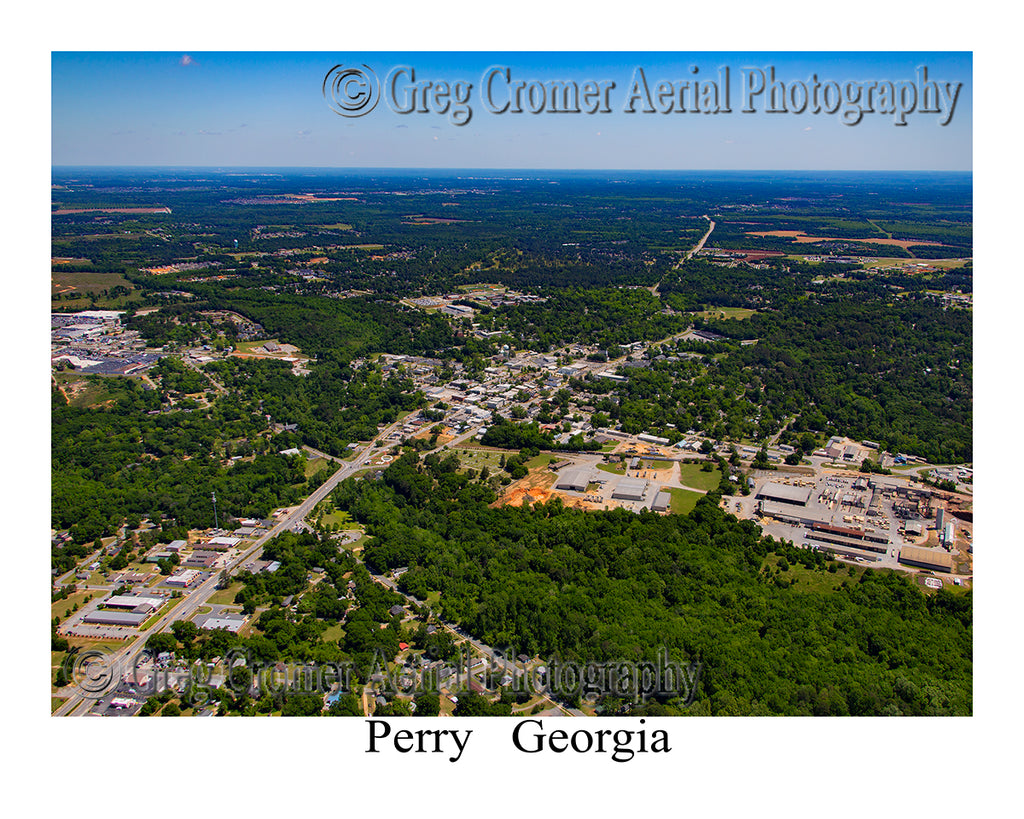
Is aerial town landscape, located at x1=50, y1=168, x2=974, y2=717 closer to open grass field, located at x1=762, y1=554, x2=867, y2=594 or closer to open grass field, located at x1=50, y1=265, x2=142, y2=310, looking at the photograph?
open grass field, located at x1=762, y1=554, x2=867, y2=594

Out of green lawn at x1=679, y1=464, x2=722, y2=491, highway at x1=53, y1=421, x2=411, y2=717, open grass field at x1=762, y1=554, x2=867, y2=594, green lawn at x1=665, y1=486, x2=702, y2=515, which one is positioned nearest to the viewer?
highway at x1=53, y1=421, x2=411, y2=717

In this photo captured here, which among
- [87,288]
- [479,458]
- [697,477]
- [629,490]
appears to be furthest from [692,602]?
[87,288]

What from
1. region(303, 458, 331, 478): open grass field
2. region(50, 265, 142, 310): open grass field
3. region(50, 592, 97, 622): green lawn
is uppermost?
region(50, 265, 142, 310): open grass field

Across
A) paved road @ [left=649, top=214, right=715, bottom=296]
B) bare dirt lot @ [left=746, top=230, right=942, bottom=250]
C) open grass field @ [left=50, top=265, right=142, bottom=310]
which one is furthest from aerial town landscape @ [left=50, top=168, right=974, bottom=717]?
bare dirt lot @ [left=746, top=230, right=942, bottom=250]

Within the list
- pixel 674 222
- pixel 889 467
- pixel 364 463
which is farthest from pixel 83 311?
pixel 674 222

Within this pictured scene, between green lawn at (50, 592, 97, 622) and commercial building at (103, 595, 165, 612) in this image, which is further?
commercial building at (103, 595, 165, 612)

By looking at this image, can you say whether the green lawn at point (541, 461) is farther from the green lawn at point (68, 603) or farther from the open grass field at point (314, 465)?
the green lawn at point (68, 603)
